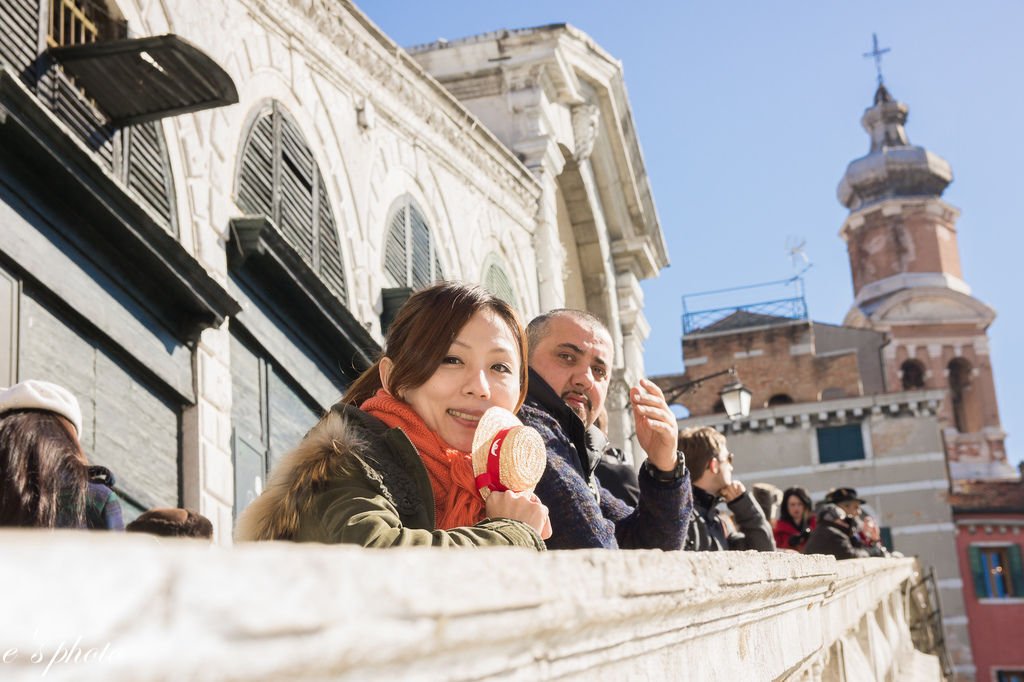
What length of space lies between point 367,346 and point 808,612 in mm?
5776

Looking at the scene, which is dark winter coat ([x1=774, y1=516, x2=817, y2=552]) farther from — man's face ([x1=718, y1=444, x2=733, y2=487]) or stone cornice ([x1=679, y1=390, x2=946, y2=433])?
stone cornice ([x1=679, y1=390, x2=946, y2=433])

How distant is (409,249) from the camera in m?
10.2

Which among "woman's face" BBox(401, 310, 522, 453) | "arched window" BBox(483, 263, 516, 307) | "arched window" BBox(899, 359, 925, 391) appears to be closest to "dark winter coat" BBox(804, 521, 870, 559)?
"woman's face" BBox(401, 310, 522, 453)

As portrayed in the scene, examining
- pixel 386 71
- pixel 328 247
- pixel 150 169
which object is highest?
pixel 386 71

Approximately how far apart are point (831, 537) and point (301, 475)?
5345mm

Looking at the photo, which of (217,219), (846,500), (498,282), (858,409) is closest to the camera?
(217,219)

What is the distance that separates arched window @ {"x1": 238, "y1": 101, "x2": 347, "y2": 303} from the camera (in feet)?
25.0

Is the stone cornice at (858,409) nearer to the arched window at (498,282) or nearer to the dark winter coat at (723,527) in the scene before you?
the arched window at (498,282)

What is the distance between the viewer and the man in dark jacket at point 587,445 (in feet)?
8.99

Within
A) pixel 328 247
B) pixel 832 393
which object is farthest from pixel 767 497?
pixel 832 393

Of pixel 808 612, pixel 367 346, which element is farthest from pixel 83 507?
pixel 367 346

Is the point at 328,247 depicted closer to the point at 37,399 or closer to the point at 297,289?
the point at 297,289

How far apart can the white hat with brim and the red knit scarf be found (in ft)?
0.28

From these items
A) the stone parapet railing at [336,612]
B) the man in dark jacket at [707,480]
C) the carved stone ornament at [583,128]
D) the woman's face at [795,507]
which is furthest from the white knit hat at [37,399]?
the carved stone ornament at [583,128]
